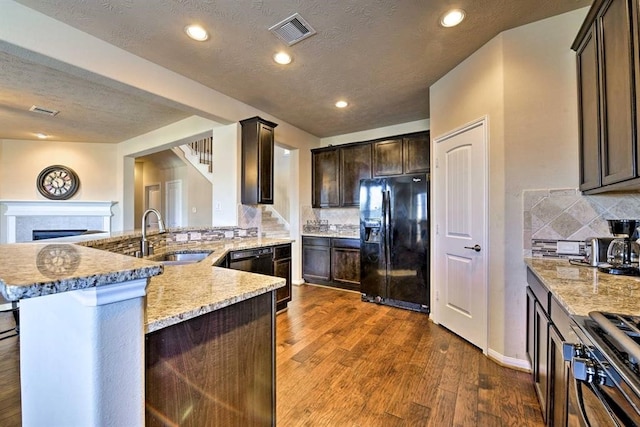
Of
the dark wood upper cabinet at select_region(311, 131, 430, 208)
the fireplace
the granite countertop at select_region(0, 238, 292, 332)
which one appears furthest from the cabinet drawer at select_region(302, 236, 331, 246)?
the fireplace

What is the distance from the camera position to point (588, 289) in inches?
49.7

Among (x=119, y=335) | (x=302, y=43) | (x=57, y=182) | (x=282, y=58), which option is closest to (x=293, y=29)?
(x=302, y=43)

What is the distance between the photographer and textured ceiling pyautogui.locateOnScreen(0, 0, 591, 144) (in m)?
1.89

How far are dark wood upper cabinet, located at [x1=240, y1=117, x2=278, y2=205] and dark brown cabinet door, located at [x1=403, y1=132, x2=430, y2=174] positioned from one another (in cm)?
193

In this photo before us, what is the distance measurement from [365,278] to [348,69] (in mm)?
2560

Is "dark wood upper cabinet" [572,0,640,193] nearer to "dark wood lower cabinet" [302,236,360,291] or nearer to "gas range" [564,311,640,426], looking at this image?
"gas range" [564,311,640,426]

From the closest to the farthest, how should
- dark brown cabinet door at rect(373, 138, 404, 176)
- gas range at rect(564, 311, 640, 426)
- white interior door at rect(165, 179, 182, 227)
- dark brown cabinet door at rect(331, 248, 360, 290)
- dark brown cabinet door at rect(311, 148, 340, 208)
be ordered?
gas range at rect(564, 311, 640, 426), dark brown cabinet door at rect(373, 138, 404, 176), dark brown cabinet door at rect(331, 248, 360, 290), dark brown cabinet door at rect(311, 148, 340, 208), white interior door at rect(165, 179, 182, 227)

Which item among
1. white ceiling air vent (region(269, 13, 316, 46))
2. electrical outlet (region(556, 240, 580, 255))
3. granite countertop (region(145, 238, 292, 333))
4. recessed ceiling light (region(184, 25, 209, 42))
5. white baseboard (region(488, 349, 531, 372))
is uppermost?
white ceiling air vent (region(269, 13, 316, 46))

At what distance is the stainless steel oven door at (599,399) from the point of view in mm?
656

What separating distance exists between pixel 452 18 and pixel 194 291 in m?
2.44

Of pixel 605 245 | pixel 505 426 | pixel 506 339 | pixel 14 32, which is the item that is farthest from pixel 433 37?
pixel 14 32

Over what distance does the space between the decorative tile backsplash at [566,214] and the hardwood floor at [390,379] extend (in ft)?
3.29

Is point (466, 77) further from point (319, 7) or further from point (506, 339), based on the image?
point (506, 339)

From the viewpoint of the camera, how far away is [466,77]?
8.23ft
